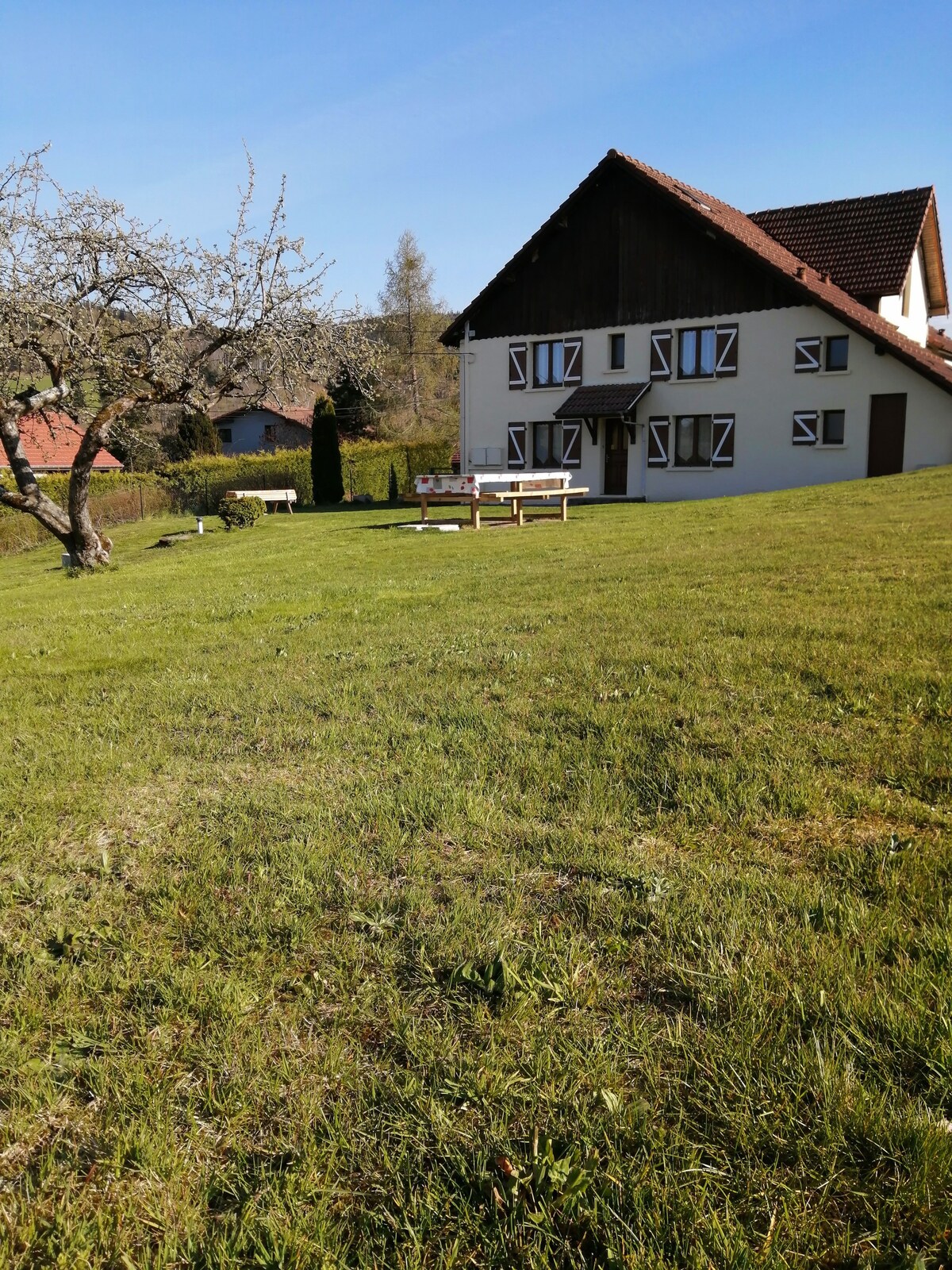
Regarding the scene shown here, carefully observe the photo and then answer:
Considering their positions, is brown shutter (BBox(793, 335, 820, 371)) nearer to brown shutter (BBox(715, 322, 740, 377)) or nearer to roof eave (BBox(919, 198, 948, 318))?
brown shutter (BBox(715, 322, 740, 377))

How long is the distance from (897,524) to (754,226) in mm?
24878

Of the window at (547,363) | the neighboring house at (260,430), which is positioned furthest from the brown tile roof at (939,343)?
the neighboring house at (260,430)

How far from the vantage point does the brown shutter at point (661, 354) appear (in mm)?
30266

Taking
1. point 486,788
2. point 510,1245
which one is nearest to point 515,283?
point 486,788

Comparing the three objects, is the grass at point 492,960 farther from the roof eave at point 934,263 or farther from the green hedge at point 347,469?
the green hedge at point 347,469

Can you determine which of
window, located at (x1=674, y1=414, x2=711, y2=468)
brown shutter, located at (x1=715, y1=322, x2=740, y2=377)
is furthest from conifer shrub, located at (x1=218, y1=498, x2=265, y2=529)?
brown shutter, located at (x1=715, y1=322, x2=740, y2=377)

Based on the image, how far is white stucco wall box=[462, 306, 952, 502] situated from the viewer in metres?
26.4

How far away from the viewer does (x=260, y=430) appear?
59.0m

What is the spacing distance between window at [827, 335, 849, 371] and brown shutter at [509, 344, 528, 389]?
10343 mm

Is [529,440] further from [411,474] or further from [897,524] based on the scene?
[897,524]

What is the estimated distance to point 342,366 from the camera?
18234mm

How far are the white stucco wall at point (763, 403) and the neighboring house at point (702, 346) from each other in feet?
0.16

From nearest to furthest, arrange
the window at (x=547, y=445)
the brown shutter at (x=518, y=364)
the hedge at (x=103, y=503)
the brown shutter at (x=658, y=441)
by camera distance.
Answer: the hedge at (x=103, y=503)
the brown shutter at (x=658, y=441)
the window at (x=547, y=445)
the brown shutter at (x=518, y=364)

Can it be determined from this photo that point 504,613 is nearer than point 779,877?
No
